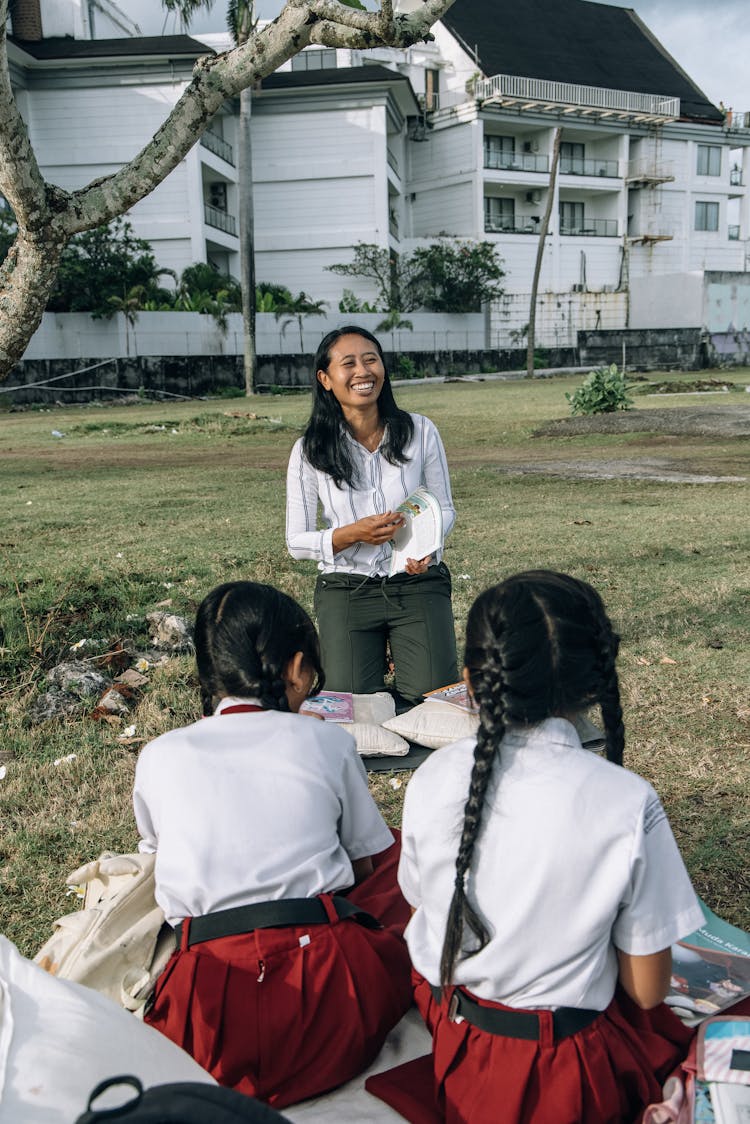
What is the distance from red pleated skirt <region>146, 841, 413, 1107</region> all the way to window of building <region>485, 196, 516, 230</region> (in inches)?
1769

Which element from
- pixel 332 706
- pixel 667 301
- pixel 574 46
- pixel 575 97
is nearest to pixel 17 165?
pixel 332 706

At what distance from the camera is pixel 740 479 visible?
11.9 m

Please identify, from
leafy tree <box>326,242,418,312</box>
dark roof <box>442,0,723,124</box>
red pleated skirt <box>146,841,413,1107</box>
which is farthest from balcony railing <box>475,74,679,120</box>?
red pleated skirt <box>146,841,413,1107</box>

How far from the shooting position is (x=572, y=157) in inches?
1847

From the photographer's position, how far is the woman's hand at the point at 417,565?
156 inches

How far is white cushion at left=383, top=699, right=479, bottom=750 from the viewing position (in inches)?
132

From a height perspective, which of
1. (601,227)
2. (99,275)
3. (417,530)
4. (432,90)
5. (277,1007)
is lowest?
(277,1007)

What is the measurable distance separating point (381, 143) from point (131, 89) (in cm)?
948

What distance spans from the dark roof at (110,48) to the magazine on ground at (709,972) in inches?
1483

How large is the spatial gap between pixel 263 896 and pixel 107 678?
309 cm

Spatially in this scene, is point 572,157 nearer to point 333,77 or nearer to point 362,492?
point 333,77

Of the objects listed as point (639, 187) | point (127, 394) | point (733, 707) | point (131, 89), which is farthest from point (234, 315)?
point (733, 707)

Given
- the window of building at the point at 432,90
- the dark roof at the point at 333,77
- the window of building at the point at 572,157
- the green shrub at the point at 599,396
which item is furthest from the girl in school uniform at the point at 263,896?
the window of building at the point at 572,157

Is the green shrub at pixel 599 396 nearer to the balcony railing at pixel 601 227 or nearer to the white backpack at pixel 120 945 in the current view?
the white backpack at pixel 120 945
